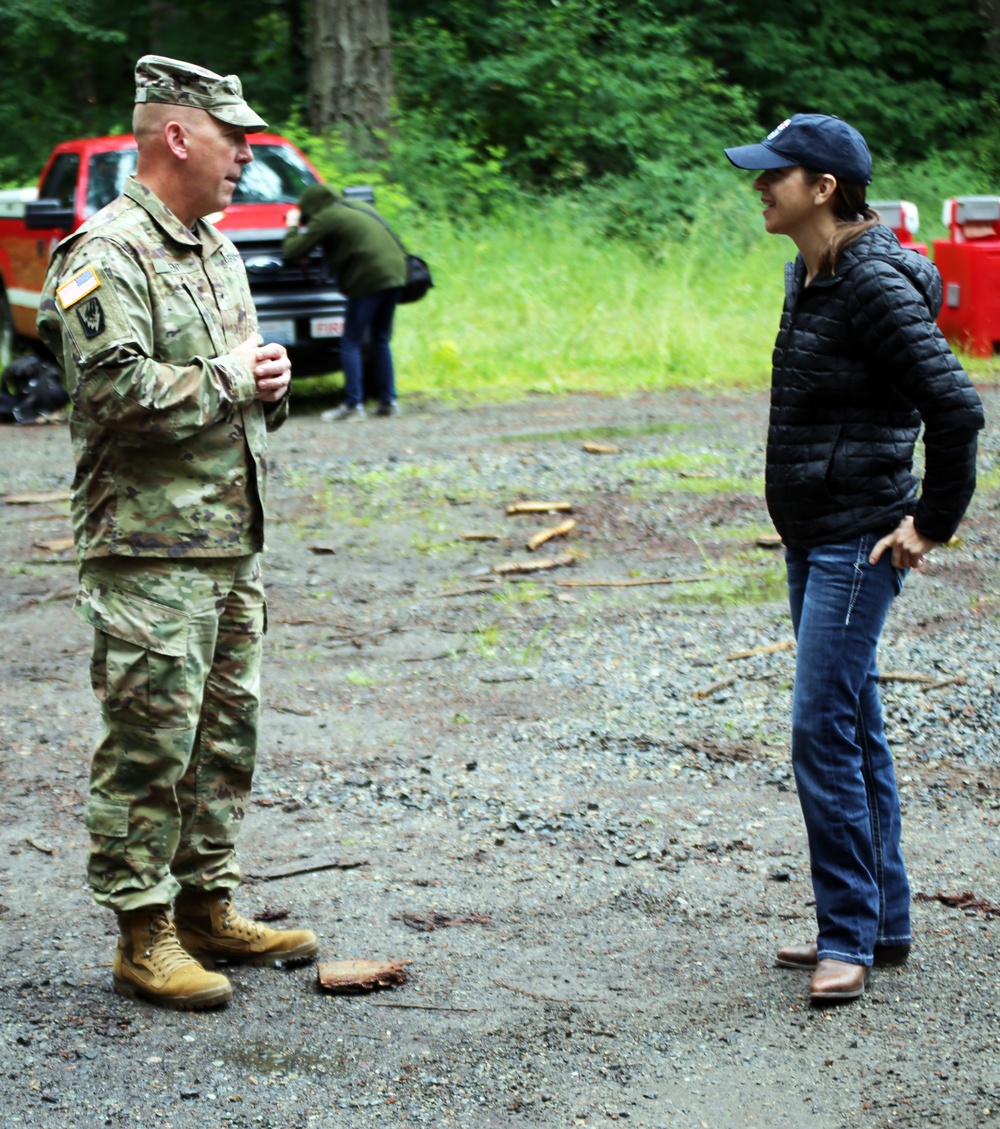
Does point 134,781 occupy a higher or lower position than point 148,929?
higher

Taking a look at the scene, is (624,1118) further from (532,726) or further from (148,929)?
(532,726)

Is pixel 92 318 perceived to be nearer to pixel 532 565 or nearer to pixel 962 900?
pixel 962 900

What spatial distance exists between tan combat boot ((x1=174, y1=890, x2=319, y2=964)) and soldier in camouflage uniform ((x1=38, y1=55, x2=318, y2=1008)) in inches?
5.7

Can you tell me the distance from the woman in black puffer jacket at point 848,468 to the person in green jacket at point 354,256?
838 centimetres

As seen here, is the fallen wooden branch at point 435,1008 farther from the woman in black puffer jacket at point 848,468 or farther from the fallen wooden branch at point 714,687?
the fallen wooden branch at point 714,687

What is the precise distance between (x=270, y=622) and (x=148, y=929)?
3576 millimetres

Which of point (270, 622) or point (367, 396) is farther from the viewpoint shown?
point (367, 396)

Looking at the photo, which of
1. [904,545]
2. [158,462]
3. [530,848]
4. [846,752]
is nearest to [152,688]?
[158,462]

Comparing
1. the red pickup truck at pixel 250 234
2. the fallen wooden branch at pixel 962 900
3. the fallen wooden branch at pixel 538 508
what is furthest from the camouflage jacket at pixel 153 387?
the red pickup truck at pixel 250 234

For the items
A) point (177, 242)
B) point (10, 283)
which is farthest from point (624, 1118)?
point (10, 283)

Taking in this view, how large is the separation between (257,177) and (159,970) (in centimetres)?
1078

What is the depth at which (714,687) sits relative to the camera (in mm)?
6117

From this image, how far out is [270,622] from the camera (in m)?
7.21

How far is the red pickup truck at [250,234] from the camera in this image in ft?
40.0
